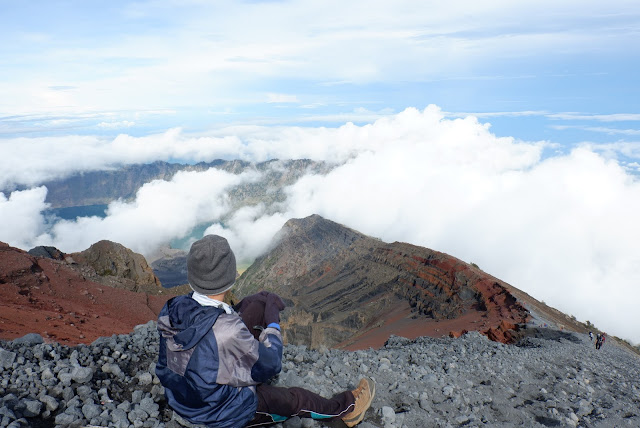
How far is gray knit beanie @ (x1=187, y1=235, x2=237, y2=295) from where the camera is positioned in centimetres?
371

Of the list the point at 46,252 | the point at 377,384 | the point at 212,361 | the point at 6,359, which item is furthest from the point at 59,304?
the point at 212,361

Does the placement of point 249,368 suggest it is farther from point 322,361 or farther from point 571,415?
point 571,415

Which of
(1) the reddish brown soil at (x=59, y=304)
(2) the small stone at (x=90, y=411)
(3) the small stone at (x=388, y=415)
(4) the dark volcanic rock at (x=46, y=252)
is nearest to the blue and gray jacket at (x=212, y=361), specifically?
(2) the small stone at (x=90, y=411)

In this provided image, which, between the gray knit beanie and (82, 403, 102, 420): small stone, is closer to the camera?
the gray knit beanie

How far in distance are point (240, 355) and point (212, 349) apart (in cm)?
26

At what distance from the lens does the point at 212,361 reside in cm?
377

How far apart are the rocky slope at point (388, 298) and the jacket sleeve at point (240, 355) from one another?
80.9 feet

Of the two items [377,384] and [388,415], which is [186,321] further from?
[377,384]

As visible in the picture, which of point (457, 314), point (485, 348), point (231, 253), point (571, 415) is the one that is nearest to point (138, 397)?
point (231, 253)

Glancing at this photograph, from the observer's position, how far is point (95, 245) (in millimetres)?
33750

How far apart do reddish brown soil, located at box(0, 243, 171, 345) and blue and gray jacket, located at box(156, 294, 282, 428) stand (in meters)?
7.99

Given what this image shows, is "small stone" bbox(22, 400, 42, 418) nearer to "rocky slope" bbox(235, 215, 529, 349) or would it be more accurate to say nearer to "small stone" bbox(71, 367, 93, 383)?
"small stone" bbox(71, 367, 93, 383)

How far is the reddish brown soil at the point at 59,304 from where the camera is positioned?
12008mm

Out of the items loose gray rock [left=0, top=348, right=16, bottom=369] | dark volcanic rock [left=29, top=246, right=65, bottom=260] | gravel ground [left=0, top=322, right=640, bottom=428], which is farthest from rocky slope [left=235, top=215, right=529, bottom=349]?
dark volcanic rock [left=29, top=246, right=65, bottom=260]
